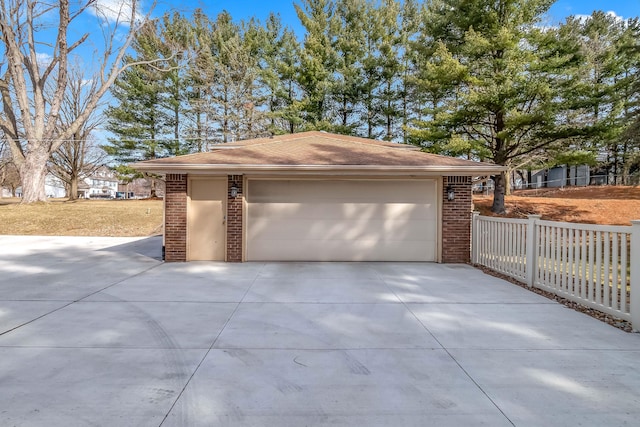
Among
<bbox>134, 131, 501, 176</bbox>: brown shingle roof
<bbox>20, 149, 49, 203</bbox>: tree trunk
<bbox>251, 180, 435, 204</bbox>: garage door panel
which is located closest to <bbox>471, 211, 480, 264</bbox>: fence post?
<bbox>251, 180, 435, 204</bbox>: garage door panel

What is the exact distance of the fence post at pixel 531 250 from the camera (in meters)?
5.52

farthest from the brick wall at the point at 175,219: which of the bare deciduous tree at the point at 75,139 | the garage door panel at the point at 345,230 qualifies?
the bare deciduous tree at the point at 75,139

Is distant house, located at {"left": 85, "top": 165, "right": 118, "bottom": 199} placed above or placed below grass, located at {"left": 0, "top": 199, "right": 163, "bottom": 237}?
above

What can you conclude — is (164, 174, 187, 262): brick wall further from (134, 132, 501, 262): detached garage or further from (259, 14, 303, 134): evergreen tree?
(259, 14, 303, 134): evergreen tree

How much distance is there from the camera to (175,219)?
25.4ft

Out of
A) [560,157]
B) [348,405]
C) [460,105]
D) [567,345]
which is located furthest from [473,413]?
[560,157]

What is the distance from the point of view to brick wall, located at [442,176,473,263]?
25.6 feet

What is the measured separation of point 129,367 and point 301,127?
18675 millimetres

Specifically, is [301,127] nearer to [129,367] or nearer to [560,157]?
[560,157]

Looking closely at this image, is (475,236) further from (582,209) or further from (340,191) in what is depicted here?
(582,209)

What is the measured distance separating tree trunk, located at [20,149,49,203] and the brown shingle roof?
14.4 m

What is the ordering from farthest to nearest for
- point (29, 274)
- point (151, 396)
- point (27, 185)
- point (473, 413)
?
point (27, 185)
point (29, 274)
point (151, 396)
point (473, 413)

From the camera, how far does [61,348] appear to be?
124 inches

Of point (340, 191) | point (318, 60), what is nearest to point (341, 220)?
point (340, 191)
